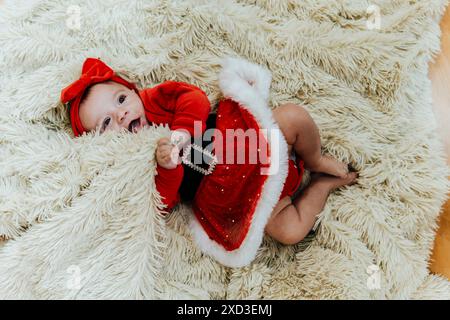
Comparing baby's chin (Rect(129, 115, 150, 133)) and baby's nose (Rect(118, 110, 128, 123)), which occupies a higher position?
baby's nose (Rect(118, 110, 128, 123))

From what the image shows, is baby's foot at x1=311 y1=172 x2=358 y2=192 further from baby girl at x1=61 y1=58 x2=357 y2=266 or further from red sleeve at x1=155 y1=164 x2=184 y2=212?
red sleeve at x1=155 y1=164 x2=184 y2=212

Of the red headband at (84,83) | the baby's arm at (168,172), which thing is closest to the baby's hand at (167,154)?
the baby's arm at (168,172)

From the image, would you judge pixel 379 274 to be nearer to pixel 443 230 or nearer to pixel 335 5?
pixel 443 230

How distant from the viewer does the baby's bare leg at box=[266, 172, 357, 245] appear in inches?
40.8

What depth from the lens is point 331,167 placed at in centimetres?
108

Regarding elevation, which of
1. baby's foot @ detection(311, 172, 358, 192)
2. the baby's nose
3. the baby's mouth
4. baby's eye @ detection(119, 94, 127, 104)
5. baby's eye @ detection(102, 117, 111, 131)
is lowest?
baby's foot @ detection(311, 172, 358, 192)

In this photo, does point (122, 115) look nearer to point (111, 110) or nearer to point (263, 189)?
point (111, 110)

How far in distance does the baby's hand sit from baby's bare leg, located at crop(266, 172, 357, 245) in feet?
0.88

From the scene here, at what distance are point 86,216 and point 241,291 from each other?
0.38 meters

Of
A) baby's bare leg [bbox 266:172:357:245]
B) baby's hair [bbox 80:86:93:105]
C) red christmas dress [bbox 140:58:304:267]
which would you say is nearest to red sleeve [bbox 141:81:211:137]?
red christmas dress [bbox 140:58:304:267]

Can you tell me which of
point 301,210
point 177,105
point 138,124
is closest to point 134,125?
point 138,124

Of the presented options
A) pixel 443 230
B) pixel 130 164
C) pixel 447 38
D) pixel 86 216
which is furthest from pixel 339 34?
pixel 86 216

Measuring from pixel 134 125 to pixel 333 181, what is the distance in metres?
0.50
